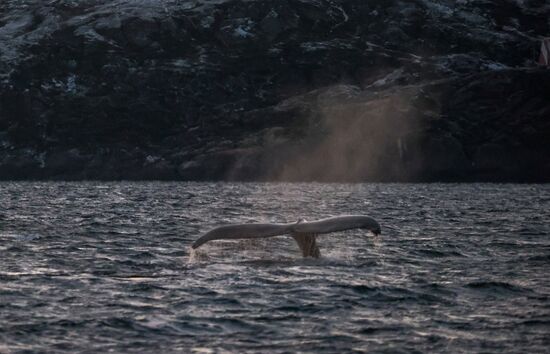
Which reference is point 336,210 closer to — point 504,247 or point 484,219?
point 484,219

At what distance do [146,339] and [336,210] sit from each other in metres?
52.0

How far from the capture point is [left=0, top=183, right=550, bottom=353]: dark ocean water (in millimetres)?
21344

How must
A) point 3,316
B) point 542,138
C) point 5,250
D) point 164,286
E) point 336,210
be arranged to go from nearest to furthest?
point 3,316 < point 164,286 < point 5,250 < point 336,210 < point 542,138

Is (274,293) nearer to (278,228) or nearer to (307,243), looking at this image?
(278,228)

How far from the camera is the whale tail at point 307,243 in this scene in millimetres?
32906

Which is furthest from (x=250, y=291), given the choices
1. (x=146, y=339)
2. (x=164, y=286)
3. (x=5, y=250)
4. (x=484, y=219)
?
(x=484, y=219)

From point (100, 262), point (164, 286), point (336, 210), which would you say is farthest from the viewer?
point (336, 210)

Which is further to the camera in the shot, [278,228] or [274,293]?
[278,228]

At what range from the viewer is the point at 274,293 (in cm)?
2700

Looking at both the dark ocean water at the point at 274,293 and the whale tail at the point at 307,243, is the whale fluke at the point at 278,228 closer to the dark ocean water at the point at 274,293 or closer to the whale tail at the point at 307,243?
the dark ocean water at the point at 274,293

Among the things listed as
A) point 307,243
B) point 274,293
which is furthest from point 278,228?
point 307,243

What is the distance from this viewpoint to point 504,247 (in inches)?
1596

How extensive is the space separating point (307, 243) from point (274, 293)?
6835mm

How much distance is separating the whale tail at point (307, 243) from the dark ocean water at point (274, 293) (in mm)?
408
